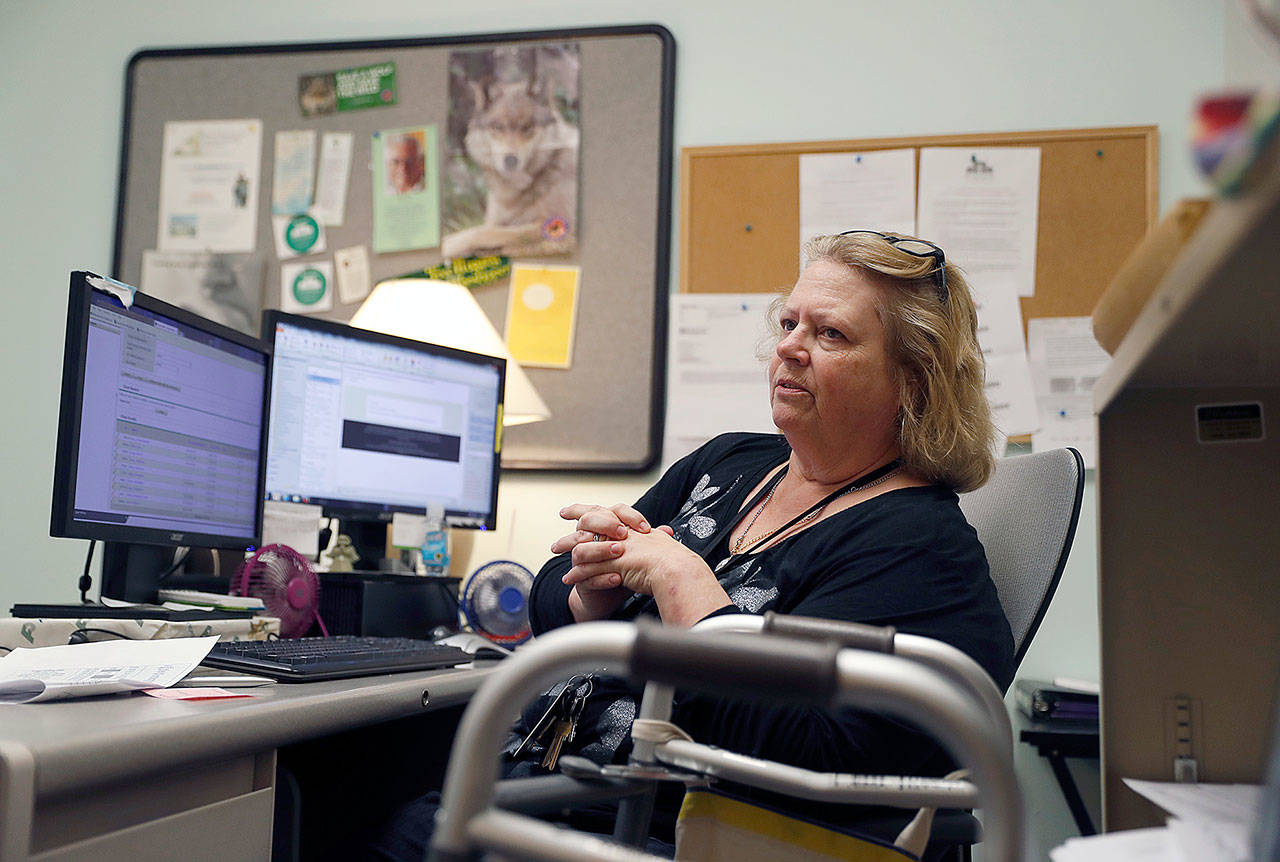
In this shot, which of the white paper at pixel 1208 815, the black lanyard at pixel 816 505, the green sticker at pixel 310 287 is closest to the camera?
the white paper at pixel 1208 815

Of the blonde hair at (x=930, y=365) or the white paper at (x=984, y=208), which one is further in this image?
the white paper at (x=984, y=208)

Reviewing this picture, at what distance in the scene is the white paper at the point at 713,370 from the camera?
223cm

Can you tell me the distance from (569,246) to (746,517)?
1.09m

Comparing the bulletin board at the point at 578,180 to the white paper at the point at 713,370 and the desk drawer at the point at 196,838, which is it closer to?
the white paper at the point at 713,370

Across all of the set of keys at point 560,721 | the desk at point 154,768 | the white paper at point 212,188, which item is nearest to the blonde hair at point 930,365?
the set of keys at point 560,721

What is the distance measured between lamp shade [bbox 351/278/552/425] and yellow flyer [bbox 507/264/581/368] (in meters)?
0.12

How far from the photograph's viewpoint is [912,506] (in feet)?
4.03

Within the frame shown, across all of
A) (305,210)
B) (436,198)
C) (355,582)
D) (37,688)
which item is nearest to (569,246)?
(436,198)

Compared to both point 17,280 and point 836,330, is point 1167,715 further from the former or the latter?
point 17,280

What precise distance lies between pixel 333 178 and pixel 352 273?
24 centimetres

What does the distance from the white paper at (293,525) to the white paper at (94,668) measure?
618 millimetres

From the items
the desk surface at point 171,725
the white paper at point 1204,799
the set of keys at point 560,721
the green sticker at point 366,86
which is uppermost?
the green sticker at point 366,86

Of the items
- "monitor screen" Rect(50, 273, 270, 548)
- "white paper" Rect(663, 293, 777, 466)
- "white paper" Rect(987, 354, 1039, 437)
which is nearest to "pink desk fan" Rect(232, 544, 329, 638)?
"monitor screen" Rect(50, 273, 270, 548)

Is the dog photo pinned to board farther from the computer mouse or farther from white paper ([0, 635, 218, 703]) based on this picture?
white paper ([0, 635, 218, 703])
